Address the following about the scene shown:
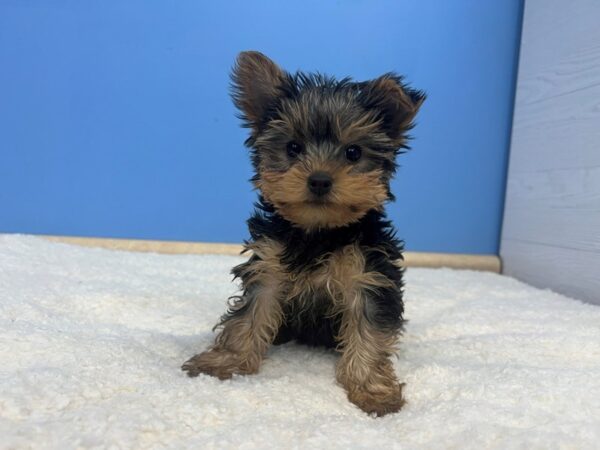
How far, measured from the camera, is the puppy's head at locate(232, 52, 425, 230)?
1.56 meters

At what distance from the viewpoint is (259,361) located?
1.71 m

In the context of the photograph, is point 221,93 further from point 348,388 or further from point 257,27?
point 348,388

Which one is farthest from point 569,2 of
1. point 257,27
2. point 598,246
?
point 257,27

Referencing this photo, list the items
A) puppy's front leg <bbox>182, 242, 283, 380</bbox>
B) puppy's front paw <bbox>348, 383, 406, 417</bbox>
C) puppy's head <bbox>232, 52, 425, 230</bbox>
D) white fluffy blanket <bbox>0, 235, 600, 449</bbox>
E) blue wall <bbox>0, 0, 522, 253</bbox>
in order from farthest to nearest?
blue wall <bbox>0, 0, 522, 253</bbox>, puppy's front leg <bbox>182, 242, 283, 380</bbox>, puppy's head <bbox>232, 52, 425, 230</bbox>, puppy's front paw <bbox>348, 383, 406, 417</bbox>, white fluffy blanket <bbox>0, 235, 600, 449</bbox>

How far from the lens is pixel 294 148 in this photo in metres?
1.70

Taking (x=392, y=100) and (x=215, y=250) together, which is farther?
(x=215, y=250)

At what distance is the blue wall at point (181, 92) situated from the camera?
344cm

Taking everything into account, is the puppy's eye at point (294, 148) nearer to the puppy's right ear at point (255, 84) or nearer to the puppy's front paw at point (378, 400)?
the puppy's right ear at point (255, 84)

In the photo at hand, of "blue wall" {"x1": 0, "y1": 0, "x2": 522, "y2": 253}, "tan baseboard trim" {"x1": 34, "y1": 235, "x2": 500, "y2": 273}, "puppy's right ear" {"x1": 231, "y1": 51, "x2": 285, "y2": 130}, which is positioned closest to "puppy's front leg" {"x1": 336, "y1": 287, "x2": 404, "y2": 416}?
"puppy's right ear" {"x1": 231, "y1": 51, "x2": 285, "y2": 130}

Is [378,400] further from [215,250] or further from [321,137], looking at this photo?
[215,250]

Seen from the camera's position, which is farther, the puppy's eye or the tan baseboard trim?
the tan baseboard trim

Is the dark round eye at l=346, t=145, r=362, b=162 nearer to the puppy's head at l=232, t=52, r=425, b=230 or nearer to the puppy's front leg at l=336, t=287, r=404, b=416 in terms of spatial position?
the puppy's head at l=232, t=52, r=425, b=230

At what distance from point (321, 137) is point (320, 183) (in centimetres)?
21

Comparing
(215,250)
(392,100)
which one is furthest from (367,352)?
(215,250)
